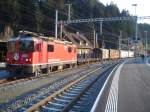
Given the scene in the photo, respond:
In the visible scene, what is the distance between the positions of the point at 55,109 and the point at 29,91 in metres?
5.99

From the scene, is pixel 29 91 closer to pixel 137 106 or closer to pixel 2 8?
pixel 137 106

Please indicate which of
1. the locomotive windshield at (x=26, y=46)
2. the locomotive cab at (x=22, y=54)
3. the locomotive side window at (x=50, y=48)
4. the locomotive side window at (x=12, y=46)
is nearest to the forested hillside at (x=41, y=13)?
the locomotive side window at (x=50, y=48)

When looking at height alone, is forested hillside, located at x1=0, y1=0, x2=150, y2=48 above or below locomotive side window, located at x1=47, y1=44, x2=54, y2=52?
above

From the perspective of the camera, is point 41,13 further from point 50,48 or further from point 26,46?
point 26,46

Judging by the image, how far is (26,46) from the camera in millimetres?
26703

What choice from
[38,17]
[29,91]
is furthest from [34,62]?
Result: [38,17]

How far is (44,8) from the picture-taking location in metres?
88.8

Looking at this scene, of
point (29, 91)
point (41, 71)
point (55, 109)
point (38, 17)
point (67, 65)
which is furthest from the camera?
point (38, 17)

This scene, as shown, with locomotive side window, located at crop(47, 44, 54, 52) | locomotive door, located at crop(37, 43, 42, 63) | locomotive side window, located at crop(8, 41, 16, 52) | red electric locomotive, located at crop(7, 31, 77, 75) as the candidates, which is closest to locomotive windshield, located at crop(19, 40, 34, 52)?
red electric locomotive, located at crop(7, 31, 77, 75)

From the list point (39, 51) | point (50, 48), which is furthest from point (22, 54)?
point (50, 48)

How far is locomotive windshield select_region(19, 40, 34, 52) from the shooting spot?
87.1 ft

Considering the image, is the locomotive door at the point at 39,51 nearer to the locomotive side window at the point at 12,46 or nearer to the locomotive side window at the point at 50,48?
the locomotive side window at the point at 12,46

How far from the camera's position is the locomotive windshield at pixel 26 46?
26.6 meters

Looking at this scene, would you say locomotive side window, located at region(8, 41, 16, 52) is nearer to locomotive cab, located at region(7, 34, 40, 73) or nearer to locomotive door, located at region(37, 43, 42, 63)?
locomotive cab, located at region(7, 34, 40, 73)
